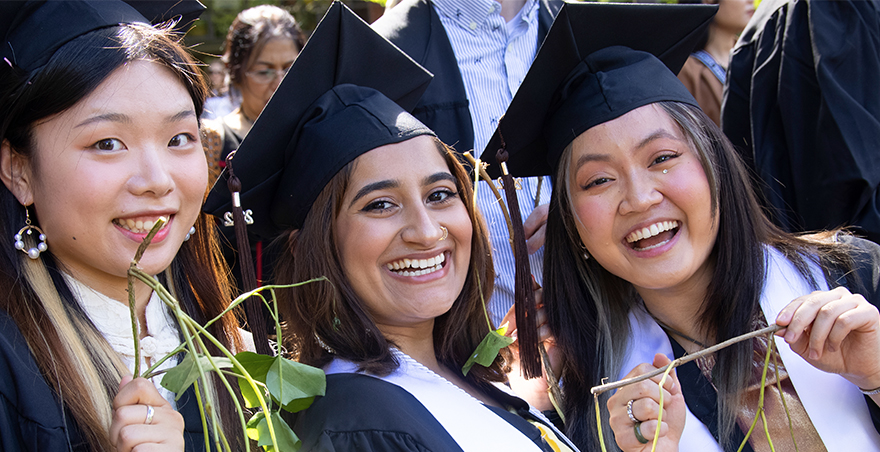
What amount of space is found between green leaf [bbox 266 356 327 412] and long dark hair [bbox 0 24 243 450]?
0.44 metres

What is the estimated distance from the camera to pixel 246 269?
214 centimetres

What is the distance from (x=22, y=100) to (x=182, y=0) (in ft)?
2.08

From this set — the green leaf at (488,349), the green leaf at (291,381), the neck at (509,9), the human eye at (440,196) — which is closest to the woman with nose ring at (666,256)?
the green leaf at (488,349)

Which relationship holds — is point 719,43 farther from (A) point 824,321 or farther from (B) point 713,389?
(A) point 824,321

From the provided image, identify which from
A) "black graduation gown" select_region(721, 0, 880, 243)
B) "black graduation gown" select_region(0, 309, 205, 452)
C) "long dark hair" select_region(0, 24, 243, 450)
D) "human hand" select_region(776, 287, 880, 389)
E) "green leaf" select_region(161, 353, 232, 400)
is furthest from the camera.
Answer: "black graduation gown" select_region(721, 0, 880, 243)

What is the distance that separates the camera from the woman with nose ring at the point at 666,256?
7.28 ft

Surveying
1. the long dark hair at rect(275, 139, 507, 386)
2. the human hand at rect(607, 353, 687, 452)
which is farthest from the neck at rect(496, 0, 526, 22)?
the human hand at rect(607, 353, 687, 452)

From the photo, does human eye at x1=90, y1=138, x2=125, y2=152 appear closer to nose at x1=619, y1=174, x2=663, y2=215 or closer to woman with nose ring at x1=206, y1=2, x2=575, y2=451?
woman with nose ring at x1=206, y1=2, x2=575, y2=451

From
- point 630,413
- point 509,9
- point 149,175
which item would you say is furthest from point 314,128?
point 509,9

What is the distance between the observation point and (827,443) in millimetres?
2115

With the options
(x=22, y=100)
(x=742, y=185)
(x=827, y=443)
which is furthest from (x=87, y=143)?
(x=827, y=443)

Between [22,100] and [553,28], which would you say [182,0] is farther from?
[553,28]

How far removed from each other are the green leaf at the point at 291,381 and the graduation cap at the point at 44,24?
0.93 meters

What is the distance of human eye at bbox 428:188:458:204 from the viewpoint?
7.64 feet
